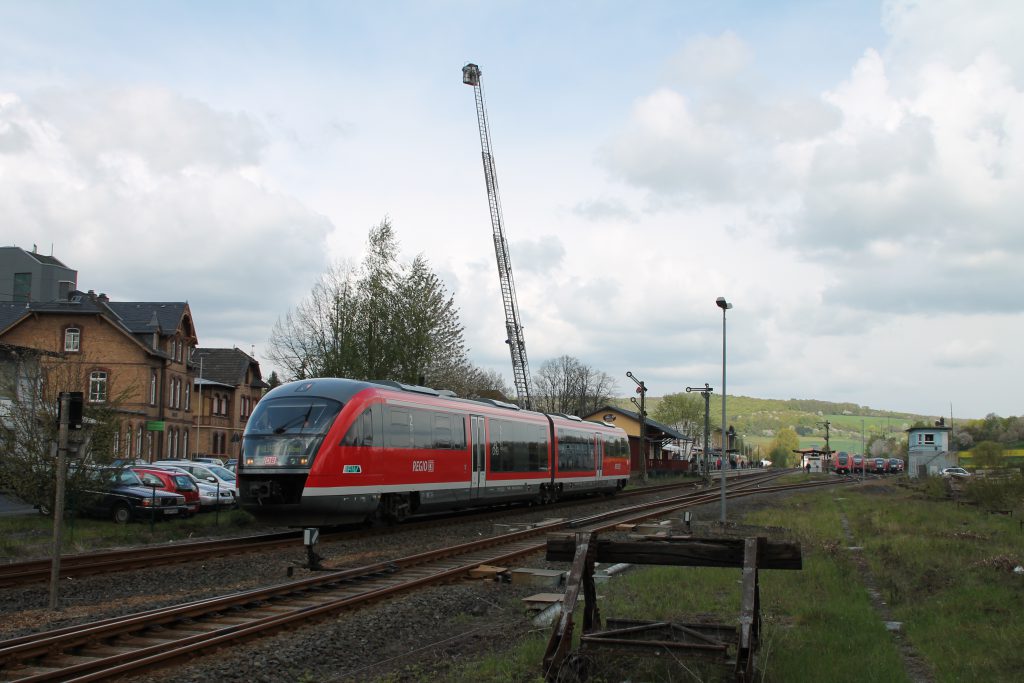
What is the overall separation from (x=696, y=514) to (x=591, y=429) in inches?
342

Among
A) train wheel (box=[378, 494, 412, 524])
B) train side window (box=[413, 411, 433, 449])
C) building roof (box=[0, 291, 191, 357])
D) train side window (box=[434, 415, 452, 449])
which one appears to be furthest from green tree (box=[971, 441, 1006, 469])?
building roof (box=[0, 291, 191, 357])

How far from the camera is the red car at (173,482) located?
2720cm

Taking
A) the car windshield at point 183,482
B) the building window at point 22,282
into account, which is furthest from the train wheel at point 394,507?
the building window at point 22,282

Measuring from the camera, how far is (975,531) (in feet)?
76.5

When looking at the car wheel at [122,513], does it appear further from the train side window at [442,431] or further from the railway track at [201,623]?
the railway track at [201,623]

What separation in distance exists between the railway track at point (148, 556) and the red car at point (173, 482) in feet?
20.8

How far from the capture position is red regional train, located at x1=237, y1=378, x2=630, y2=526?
739 inches

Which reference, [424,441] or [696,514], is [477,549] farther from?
[696,514]

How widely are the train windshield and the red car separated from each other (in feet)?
28.5

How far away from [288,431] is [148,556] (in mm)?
3581

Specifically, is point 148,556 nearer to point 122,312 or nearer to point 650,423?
point 122,312

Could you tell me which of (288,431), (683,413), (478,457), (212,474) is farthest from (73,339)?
(683,413)

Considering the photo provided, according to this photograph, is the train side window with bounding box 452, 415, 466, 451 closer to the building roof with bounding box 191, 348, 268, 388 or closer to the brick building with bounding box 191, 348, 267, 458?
the brick building with bounding box 191, 348, 267, 458

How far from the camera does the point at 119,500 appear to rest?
943 inches
